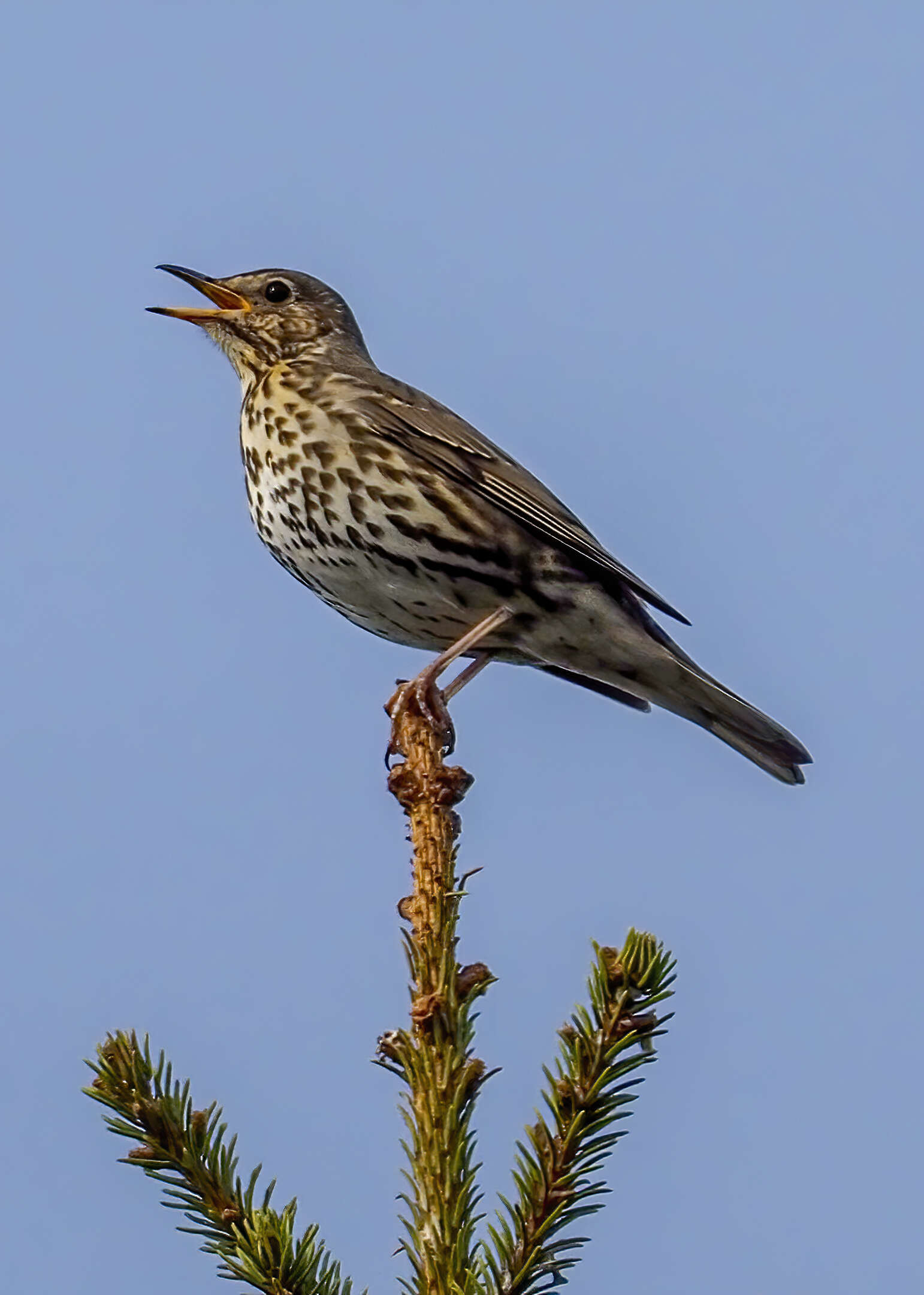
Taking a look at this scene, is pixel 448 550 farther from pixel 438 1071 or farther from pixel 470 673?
pixel 438 1071

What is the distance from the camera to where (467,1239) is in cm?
285

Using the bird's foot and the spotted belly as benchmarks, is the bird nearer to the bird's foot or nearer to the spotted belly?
the spotted belly

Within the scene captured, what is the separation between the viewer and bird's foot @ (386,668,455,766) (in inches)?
181

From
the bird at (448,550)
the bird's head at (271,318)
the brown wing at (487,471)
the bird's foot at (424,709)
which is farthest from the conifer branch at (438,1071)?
the bird's head at (271,318)

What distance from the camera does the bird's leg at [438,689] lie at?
4773 millimetres

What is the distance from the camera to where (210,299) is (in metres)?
7.38

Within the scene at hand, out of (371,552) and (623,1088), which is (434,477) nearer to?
(371,552)

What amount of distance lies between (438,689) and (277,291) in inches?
115

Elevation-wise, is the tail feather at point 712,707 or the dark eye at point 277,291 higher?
the dark eye at point 277,291

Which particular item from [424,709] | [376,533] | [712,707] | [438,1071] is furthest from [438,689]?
[438,1071]

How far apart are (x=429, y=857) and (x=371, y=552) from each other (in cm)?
239

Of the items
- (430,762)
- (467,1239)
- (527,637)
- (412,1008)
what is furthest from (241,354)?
(467,1239)

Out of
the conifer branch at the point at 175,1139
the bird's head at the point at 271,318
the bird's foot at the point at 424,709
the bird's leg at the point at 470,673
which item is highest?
the bird's head at the point at 271,318

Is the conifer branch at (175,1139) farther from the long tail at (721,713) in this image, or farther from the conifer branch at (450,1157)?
the long tail at (721,713)
